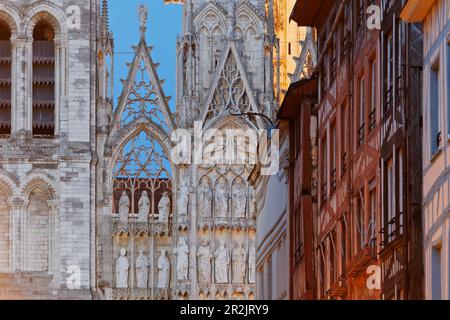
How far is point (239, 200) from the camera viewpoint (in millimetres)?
71375

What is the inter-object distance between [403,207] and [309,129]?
13372 millimetres

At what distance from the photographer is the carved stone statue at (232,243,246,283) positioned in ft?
233

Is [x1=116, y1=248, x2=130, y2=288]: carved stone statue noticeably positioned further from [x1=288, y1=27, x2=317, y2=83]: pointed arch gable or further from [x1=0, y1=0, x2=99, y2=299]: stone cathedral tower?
[x1=288, y1=27, x2=317, y2=83]: pointed arch gable

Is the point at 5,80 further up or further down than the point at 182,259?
further up

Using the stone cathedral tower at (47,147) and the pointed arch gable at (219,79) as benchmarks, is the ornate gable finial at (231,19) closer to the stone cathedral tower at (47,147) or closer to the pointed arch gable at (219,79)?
the pointed arch gable at (219,79)

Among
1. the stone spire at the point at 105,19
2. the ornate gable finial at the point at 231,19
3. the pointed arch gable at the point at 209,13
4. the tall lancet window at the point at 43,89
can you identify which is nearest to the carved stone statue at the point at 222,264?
the tall lancet window at the point at 43,89

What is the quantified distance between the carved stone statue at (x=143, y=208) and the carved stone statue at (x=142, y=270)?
1175mm

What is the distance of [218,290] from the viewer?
70.8m

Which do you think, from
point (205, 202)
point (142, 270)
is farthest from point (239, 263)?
point (142, 270)

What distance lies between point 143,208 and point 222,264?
134 inches

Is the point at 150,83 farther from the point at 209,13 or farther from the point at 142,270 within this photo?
the point at 142,270

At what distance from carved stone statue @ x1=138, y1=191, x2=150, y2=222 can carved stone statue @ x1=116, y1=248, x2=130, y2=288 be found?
1.37 metres

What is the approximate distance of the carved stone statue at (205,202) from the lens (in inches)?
2798

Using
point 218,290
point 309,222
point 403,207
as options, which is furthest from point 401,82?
point 218,290
